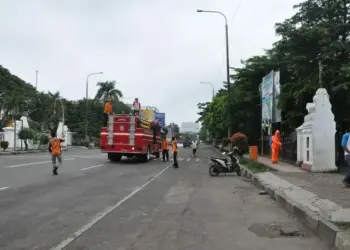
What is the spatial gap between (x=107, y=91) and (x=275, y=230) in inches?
3375

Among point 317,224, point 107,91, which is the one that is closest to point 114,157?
point 317,224

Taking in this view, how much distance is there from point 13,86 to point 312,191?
2728 inches

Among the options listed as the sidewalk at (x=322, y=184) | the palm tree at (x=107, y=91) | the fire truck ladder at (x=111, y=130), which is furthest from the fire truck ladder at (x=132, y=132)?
the palm tree at (x=107, y=91)

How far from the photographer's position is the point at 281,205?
11.3m

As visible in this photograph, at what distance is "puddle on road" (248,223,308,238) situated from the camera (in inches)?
311

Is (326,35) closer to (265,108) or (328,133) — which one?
(265,108)

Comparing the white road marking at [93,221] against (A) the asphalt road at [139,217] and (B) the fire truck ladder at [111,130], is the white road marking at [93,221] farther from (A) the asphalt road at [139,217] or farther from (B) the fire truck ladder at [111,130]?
(B) the fire truck ladder at [111,130]

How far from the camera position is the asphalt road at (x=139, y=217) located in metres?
7.27

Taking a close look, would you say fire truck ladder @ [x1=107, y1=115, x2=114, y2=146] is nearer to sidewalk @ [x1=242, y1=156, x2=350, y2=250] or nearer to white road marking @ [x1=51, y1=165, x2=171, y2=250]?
sidewalk @ [x1=242, y1=156, x2=350, y2=250]

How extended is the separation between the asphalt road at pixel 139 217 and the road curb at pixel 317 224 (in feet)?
0.53

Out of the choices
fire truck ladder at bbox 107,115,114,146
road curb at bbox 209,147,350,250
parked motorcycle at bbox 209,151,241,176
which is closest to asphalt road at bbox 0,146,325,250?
road curb at bbox 209,147,350,250

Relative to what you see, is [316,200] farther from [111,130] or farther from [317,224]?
[111,130]

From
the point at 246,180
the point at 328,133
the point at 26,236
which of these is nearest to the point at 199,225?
the point at 26,236

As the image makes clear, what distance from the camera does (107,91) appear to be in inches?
3634
